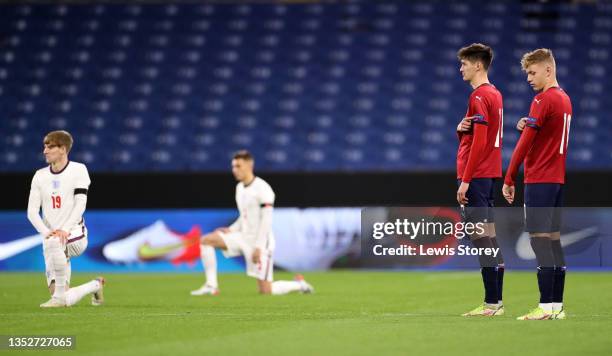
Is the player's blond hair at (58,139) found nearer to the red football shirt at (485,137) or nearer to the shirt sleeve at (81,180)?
the shirt sleeve at (81,180)

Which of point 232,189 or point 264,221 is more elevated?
point 232,189

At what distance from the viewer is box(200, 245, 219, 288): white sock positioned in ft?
42.6

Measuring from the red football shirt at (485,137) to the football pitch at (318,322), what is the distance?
3.76 ft

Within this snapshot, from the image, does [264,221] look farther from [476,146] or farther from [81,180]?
[476,146]

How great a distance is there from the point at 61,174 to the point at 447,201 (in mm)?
9225

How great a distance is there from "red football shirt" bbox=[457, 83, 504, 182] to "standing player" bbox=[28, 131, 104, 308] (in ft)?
12.0

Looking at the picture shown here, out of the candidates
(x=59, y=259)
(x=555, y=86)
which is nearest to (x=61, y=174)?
(x=59, y=259)

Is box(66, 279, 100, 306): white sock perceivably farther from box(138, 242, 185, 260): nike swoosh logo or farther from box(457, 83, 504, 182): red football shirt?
box(138, 242, 185, 260): nike swoosh logo

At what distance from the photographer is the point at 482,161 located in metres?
8.44

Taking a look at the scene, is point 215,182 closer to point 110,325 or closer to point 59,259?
point 59,259

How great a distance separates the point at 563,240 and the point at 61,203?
182 inches

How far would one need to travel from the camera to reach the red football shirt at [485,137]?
8.34 m

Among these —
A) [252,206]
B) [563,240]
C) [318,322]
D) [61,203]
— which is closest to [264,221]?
[252,206]

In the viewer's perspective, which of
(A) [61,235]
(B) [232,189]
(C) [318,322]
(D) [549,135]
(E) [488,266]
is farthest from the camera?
(B) [232,189]
